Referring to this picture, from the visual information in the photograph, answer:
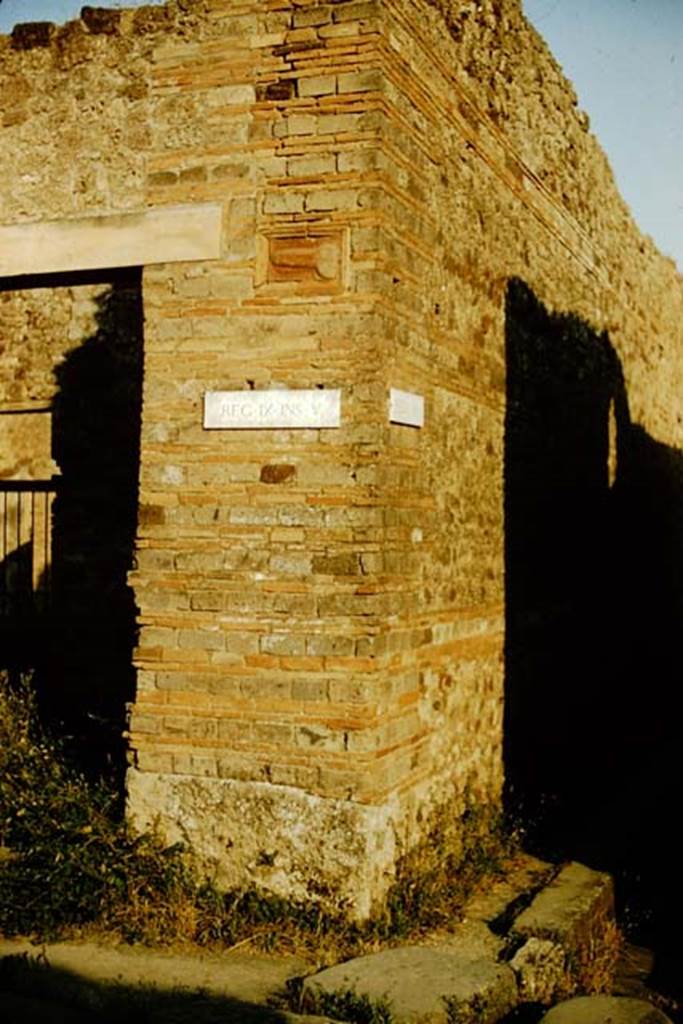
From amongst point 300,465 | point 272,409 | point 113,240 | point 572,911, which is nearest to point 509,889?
point 572,911

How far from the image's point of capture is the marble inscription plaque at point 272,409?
16.0 ft

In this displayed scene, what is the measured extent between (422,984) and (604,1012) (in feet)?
2.20

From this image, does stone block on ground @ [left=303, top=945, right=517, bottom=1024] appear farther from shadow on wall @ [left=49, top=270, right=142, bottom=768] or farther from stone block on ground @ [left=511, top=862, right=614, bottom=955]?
shadow on wall @ [left=49, top=270, right=142, bottom=768]

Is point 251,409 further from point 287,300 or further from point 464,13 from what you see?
point 464,13

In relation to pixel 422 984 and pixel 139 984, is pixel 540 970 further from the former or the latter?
pixel 139 984

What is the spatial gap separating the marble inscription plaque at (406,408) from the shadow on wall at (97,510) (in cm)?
402

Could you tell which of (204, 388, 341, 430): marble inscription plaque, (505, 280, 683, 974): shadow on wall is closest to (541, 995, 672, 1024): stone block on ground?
(505, 280, 683, 974): shadow on wall

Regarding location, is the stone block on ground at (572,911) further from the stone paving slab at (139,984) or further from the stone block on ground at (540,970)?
the stone paving slab at (139,984)

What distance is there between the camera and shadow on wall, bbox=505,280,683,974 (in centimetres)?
680

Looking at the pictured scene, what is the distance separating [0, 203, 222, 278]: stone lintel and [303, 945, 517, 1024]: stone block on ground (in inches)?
127

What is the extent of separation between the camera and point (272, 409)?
4938mm

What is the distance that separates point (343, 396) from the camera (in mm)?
4863

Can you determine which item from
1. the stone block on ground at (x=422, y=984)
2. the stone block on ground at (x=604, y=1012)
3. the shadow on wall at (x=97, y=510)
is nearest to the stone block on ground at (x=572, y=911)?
the stone block on ground at (x=422, y=984)

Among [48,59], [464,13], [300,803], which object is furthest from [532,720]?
[48,59]
